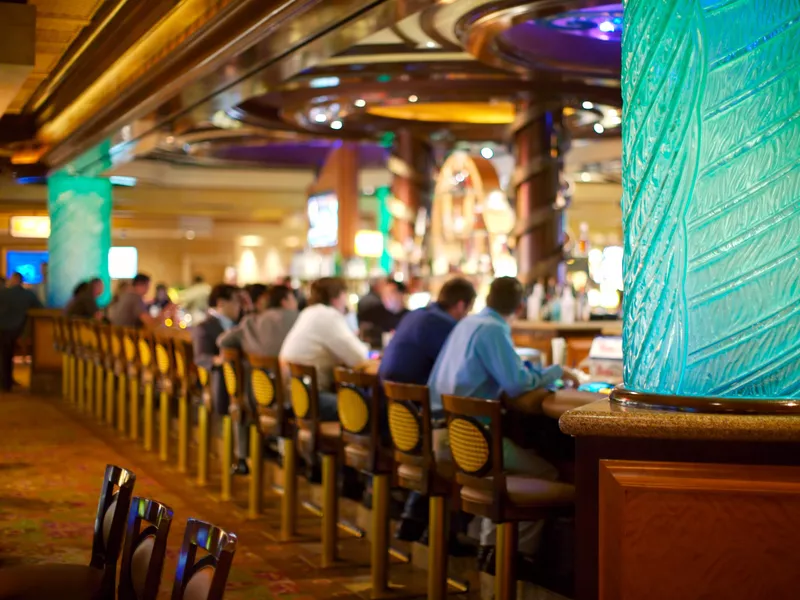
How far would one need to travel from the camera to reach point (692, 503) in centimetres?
262

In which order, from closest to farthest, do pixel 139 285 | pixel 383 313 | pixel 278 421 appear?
pixel 278 421, pixel 383 313, pixel 139 285

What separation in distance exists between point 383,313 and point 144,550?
774 cm

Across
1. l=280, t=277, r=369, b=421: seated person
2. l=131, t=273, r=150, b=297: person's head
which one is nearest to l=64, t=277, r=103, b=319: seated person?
l=131, t=273, r=150, b=297: person's head

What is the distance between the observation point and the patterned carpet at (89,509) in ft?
16.2

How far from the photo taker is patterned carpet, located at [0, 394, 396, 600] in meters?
4.95

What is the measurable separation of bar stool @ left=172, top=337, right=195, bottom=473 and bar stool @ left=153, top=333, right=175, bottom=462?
90 millimetres

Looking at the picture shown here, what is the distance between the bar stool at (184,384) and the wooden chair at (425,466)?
10.4ft

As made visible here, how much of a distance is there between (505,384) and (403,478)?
0.56 m

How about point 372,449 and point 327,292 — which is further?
point 327,292

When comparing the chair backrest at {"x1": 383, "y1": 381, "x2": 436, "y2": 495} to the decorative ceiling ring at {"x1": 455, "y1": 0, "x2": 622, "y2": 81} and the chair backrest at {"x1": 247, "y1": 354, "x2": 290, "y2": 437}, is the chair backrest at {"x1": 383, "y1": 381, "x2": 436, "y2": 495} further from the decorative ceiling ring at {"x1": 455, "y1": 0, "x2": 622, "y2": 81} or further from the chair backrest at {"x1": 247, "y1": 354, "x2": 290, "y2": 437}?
the decorative ceiling ring at {"x1": 455, "y1": 0, "x2": 622, "y2": 81}

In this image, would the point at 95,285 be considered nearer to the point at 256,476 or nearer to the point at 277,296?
the point at 277,296

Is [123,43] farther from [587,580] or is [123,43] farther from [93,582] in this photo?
[587,580]

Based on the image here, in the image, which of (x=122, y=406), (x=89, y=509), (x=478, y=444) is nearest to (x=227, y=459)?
(x=89, y=509)

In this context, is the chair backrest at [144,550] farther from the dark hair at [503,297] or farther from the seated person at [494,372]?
the dark hair at [503,297]
